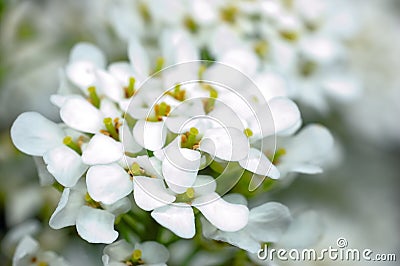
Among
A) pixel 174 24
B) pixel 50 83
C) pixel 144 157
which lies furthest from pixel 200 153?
pixel 50 83

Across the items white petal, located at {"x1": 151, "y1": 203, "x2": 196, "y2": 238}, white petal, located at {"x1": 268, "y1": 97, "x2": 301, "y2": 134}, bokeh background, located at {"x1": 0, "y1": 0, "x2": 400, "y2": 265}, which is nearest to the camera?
white petal, located at {"x1": 151, "y1": 203, "x2": 196, "y2": 238}

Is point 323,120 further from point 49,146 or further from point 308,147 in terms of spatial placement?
point 49,146

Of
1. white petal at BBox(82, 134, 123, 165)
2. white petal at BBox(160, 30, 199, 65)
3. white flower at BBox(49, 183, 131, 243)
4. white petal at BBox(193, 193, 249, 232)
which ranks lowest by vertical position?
white flower at BBox(49, 183, 131, 243)

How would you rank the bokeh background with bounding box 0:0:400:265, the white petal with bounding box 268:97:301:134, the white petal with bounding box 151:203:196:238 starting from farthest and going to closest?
the bokeh background with bounding box 0:0:400:265, the white petal with bounding box 268:97:301:134, the white petal with bounding box 151:203:196:238

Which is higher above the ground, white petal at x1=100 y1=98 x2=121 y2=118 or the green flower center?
white petal at x1=100 y1=98 x2=121 y2=118

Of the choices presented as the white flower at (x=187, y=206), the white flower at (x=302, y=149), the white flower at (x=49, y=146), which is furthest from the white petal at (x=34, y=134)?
the white flower at (x=302, y=149)

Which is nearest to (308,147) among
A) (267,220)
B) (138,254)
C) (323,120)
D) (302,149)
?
(302,149)

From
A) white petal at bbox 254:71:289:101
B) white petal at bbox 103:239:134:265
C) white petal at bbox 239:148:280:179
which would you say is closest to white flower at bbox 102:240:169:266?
white petal at bbox 103:239:134:265

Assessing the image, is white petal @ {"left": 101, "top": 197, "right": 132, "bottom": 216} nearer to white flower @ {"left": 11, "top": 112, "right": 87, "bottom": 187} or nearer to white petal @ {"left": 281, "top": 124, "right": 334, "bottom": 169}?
white flower @ {"left": 11, "top": 112, "right": 87, "bottom": 187}
